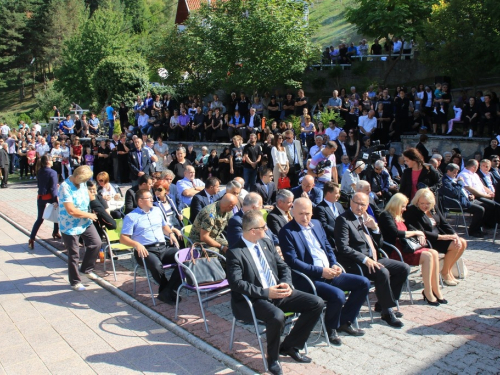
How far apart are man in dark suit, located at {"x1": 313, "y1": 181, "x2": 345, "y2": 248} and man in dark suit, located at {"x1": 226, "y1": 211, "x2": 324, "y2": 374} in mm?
1703

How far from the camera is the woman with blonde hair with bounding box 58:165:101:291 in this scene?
23.4ft

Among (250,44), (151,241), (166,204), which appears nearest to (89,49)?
(250,44)

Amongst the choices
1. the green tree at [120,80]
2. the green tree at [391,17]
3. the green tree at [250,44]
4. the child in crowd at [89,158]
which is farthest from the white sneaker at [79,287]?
the green tree at [120,80]

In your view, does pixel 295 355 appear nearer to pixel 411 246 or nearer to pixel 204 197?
pixel 411 246

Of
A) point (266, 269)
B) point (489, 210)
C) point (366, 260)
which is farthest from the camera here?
point (489, 210)

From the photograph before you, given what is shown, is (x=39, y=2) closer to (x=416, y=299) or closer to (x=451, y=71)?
(x=451, y=71)

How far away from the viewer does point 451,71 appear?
16625 millimetres

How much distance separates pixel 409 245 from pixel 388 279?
3.23ft

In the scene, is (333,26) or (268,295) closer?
(268,295)

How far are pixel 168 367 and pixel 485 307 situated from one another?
3.99 metres

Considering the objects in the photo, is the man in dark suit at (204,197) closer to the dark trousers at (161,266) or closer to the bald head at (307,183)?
the dark trousers at (161,266)

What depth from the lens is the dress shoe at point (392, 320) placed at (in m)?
5.73

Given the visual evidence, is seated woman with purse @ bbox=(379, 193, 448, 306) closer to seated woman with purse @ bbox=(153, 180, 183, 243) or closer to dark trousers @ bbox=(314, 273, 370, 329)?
dark trousers @ bbox=(314, 273, 370, 329)

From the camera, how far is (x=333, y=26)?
1708 inches
